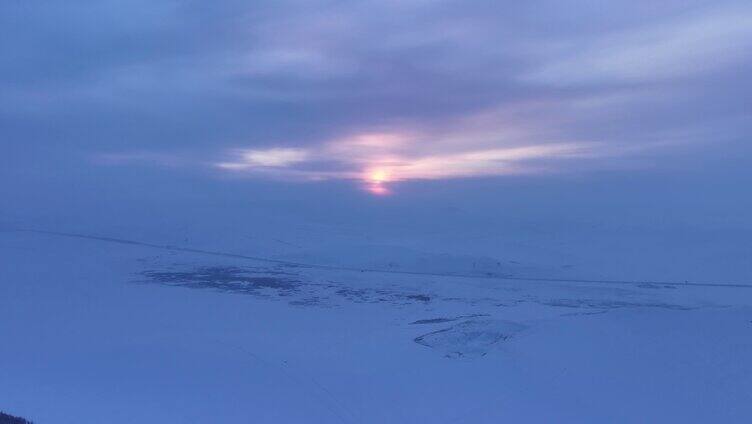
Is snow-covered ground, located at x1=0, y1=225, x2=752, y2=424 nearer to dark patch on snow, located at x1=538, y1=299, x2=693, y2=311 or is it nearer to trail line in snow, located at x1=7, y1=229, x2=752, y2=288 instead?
dark patch on snow, located at x1=538, y1=299, x2=693, y2=311

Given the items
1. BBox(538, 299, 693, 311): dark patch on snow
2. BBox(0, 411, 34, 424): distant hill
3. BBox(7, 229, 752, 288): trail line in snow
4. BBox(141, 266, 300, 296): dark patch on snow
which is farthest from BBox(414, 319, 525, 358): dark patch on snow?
BBox(7, 229, 752, 288): trail line in snow

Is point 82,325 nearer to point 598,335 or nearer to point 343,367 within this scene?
point 343,367

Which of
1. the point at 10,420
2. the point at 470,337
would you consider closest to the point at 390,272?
the point at 470,337

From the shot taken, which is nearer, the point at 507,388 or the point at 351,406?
the point at 351,406

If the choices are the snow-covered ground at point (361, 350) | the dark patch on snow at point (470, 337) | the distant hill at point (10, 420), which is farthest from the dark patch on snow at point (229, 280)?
the distant hill at point (10, 420)

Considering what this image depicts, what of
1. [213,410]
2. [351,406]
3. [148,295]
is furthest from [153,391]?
[148,295]

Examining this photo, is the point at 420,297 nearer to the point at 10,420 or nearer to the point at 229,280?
the point at 229,280

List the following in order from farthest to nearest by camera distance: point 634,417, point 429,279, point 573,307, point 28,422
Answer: point 429,279 → point 573,307 → point 634,417 → point 28,422

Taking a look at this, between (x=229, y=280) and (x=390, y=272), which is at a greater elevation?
(x=390, y=272)

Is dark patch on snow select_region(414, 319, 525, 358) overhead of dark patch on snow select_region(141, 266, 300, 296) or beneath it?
beneath
